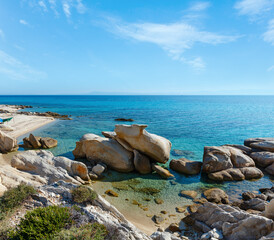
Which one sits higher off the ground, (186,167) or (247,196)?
(186,167)

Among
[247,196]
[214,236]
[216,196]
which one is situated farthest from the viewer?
[247,196]

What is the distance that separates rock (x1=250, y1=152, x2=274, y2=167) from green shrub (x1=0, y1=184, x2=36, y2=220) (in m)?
23.9

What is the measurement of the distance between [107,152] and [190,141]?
18153mm

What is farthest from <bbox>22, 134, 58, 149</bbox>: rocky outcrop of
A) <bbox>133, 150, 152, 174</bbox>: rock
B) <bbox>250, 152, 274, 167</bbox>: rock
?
<bbox>250, 152, 274, 167</bbox>: rock

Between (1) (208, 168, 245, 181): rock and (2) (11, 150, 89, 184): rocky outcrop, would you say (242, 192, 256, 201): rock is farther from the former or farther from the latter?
(2) (11, 150, 89, 184): rocky outcrop

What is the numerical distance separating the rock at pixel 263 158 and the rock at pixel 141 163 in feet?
44.3

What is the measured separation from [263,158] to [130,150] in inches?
632

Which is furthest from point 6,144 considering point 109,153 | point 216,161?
point 216,161

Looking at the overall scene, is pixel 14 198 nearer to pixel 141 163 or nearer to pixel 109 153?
pixel 109 153

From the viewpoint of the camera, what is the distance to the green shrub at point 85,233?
683 centimetres

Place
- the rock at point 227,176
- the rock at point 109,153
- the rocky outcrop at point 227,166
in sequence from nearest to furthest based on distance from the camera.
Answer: the rock at point 227,176, the rocky outcrop at point 227,166, the rock at point 109,153

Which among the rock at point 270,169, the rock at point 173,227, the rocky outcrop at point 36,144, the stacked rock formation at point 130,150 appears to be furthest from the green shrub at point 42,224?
the rock at point 270,169

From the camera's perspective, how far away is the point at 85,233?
7.11 meters

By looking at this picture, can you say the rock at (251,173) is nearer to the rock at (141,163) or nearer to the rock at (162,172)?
the rock at (162,172)
